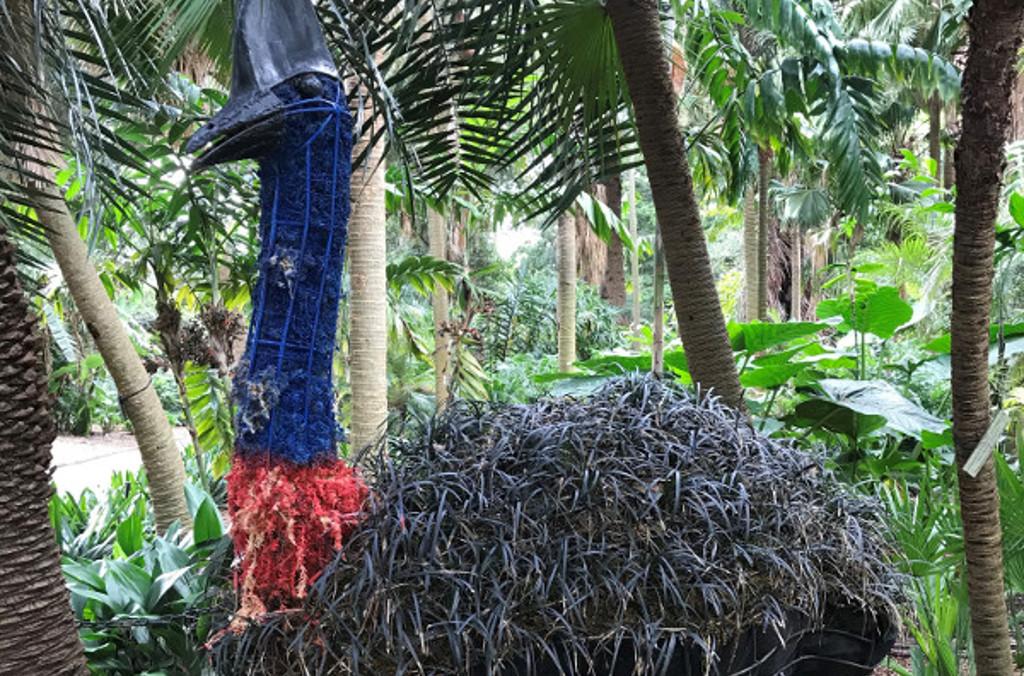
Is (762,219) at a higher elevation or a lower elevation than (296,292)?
higher

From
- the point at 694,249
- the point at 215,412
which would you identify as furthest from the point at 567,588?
the point at 215,412

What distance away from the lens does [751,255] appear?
1044 centimetres

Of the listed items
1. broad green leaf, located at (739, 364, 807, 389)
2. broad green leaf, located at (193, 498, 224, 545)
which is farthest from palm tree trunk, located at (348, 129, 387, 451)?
broad green leaf, located at (739, 364, 807, 389)

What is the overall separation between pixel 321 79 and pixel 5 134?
1512mm

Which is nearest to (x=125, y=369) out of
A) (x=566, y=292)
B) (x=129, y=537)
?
(x=129, y=537)

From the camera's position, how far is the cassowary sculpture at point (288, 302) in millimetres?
2199

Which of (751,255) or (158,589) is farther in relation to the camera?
(751,255)

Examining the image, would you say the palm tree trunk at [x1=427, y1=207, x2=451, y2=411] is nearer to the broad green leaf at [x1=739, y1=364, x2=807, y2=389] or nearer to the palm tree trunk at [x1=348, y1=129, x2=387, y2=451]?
the palm tree trunk at [x1=348, y1=129, x2=387, y2=451]

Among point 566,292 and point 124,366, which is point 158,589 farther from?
point 566,292

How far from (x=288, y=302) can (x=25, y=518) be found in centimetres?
86

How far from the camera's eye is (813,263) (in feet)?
71.8

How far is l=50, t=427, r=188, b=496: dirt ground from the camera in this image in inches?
452

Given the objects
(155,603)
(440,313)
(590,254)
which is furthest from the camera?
(590,254)

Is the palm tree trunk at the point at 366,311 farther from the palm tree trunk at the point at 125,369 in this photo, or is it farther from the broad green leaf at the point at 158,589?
the broad green leaf at the point at 158,589
